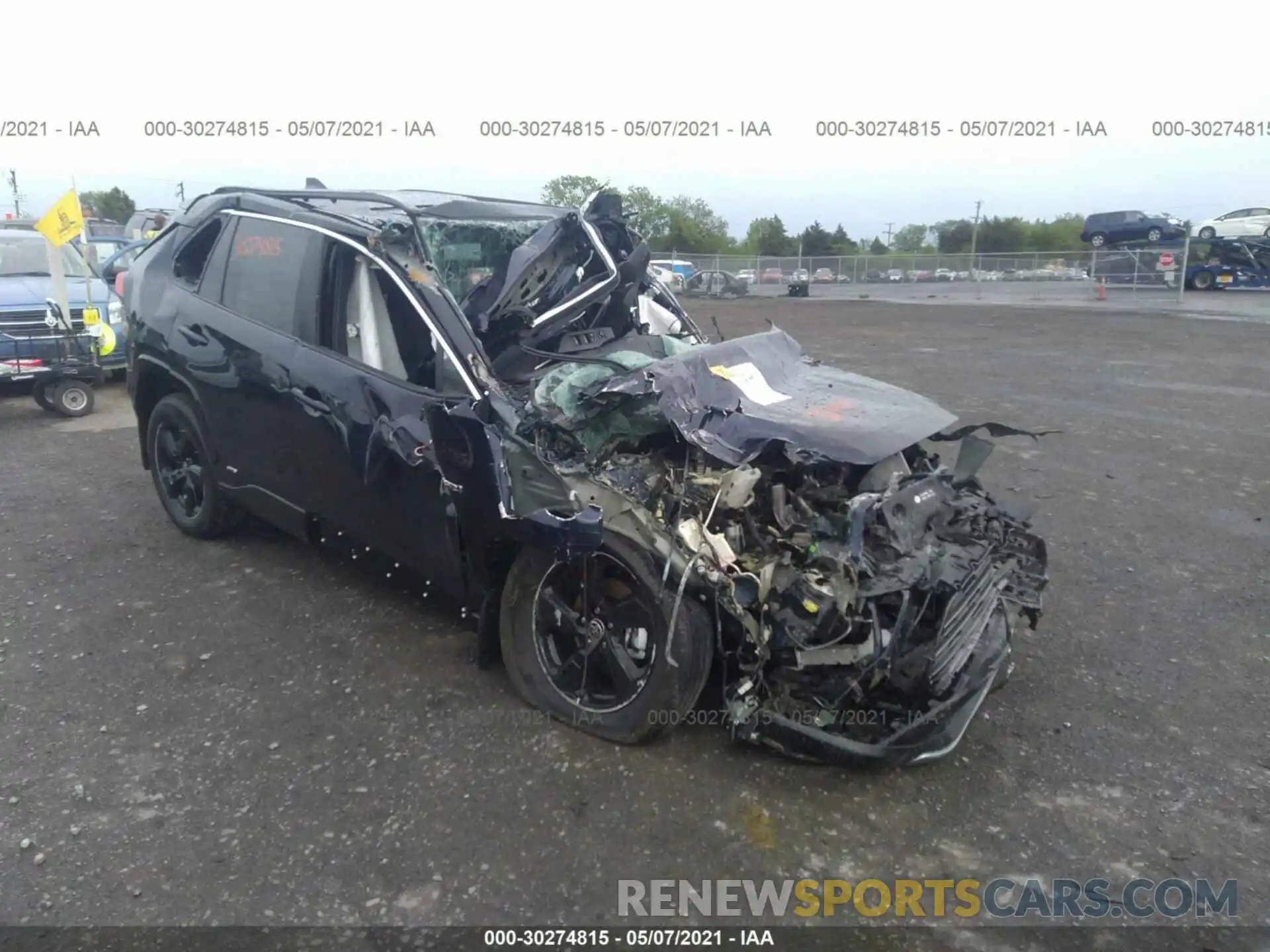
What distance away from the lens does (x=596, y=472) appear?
364 cm

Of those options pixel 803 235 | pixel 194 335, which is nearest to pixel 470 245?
pixel 194 335

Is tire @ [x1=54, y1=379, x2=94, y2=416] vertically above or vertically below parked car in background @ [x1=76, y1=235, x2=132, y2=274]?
below

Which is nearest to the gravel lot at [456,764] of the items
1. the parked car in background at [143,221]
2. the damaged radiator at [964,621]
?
the damaged radiator at [964,621]

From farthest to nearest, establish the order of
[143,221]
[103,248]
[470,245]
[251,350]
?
[143,221]
[103,248]
[470,245]
[251,350]

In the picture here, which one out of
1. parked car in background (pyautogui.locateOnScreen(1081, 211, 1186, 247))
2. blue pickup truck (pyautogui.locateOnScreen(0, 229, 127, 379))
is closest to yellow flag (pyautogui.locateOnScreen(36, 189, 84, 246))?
blue pickup truck (pyautogui.locateOnScreen(0, 229, 127, 379))

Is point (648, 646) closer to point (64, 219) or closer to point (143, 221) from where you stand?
point (64, 219)

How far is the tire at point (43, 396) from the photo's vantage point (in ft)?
30.9

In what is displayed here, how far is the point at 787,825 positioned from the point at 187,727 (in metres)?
2.33

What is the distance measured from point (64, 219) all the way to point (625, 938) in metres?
9.20

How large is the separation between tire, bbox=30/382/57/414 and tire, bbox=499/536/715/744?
7.67 metres

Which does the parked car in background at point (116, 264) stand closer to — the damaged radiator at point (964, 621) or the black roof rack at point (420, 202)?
the black roof rack at point (420, 202)

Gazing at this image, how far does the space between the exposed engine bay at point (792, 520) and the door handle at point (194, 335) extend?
1577mm

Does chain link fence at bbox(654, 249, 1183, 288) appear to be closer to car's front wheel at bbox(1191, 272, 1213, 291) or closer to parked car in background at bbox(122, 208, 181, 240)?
car's front wheel at bbox(1191, 272, 1213, 291)

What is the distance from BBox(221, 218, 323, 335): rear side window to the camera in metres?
4.60
